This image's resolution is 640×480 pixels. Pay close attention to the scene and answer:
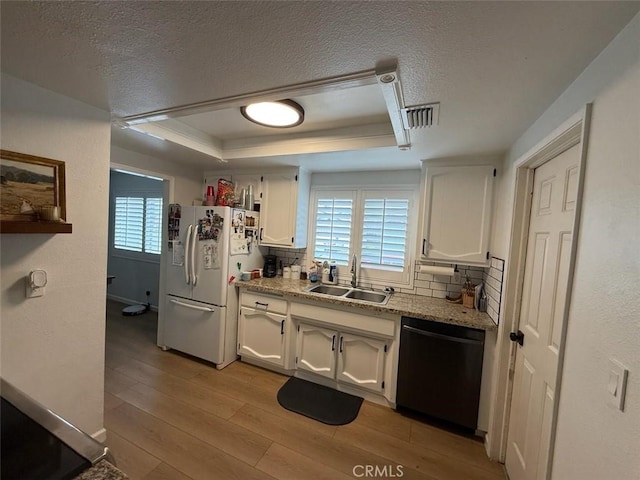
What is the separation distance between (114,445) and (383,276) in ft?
8.16

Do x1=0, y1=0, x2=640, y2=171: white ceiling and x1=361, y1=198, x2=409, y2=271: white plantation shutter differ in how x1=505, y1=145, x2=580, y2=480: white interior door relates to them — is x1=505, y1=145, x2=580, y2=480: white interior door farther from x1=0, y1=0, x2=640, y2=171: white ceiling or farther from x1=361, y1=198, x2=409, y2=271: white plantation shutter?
x1=361, y1=198, x2=409, y2=271: white plantation shutter

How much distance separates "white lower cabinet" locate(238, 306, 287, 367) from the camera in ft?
8.52

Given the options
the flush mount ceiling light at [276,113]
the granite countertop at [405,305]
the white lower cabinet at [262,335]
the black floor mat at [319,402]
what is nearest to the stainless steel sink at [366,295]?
the granite countertop at [405,305]

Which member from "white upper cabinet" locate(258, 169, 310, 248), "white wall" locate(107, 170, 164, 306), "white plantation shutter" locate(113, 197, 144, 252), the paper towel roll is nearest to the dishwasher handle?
the paper towel roll

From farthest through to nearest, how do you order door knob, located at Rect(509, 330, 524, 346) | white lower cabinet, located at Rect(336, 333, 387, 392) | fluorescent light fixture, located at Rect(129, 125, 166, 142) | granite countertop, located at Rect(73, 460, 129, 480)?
white lower cabinet, located at Rect(336, 333, 387, 392)
fluorescent light fixture, located at Rect(129, 125, 166, 142)
door knob, located at Rect(509, 330, 524, 346)
granite countertop, located at Rect(73, 460, 129, 480)

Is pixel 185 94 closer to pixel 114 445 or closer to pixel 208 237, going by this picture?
pixel 208 237

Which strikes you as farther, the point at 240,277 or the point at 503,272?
the point at 240,277

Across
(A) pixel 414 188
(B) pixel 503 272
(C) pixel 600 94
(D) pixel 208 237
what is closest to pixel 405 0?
(C) pixel 600 94

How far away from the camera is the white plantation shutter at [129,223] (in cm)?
446

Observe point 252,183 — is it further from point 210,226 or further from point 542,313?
point 542,313

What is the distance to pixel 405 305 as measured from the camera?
2.23m

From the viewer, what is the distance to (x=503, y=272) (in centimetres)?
174

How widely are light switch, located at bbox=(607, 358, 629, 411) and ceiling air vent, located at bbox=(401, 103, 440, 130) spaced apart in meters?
1.22

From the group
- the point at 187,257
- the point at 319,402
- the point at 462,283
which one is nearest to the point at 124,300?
the point at 187,257
